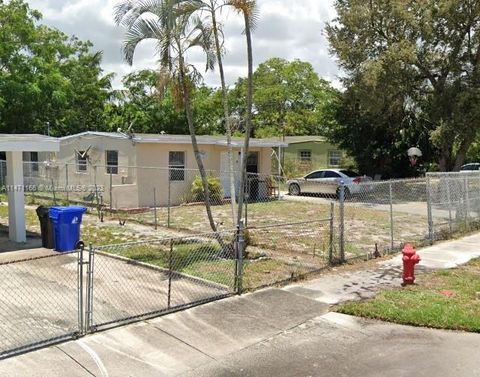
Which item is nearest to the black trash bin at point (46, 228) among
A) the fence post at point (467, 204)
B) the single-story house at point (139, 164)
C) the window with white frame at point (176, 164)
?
the single-story house at point (139, 164)

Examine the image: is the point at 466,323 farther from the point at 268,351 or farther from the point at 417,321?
the point at 268,351

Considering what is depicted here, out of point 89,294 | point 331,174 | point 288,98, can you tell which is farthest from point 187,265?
point 288,98

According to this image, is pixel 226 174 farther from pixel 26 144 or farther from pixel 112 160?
pixel 26 144

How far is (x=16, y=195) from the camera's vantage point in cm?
1201

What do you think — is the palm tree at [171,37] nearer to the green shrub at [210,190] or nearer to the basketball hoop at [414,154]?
the green shrub at [210,190]

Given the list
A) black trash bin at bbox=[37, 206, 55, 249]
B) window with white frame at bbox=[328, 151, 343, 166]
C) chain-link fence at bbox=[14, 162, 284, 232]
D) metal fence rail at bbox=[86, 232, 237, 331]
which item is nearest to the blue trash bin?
black trash bin at bbox=[37, 206, 55, 249]

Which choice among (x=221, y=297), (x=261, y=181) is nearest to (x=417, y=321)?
(x=221, y=297)

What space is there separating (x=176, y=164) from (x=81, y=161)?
4.66 meters

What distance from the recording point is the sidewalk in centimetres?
529

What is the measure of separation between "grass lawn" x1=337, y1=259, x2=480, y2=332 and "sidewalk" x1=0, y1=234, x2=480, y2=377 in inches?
8.2

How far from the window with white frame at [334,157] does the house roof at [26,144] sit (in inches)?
1150

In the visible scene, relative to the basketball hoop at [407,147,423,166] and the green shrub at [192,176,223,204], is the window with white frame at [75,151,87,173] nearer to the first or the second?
the green shrub at [192,176,223,204]

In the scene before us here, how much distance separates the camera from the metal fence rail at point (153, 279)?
6.86 metres

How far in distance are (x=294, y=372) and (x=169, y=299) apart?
7.64ft
